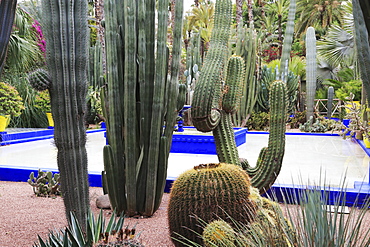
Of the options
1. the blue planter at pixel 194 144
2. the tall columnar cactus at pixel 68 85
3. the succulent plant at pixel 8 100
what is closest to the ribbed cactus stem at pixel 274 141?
the tall columnar cactus at pixel 68 85

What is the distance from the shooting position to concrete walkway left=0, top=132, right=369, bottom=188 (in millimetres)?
5852

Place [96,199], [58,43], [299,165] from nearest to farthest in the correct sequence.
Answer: [58,43]
[96,199]
[299,165]

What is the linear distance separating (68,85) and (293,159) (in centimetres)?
579

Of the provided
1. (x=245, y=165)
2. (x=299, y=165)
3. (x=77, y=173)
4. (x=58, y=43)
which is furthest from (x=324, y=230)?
(x=299, y=165)

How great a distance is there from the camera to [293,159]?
24.6 feet

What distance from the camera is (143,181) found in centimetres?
392

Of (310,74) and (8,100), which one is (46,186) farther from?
(310,74)

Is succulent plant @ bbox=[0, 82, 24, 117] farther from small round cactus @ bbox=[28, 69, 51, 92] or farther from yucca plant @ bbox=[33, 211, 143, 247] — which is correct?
yucca plant @ bbox=[33, 211, 143, 247]

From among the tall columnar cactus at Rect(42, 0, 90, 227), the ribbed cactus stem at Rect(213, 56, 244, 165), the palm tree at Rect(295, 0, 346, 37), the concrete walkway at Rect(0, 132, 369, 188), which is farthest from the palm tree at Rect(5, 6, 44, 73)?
the palm tree at Rect(295, 0, 346, 37)

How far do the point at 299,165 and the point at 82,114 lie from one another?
499cm

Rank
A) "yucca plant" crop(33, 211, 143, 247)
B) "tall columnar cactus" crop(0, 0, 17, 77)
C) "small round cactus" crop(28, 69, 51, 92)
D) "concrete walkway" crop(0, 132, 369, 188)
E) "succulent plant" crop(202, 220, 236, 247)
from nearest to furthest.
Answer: "yucca plant" crop(33, 211, 143, 247) < "succulent plant" crop(202, 220, 236, 247) < "tall columnar cactus" crop(0, 0, 17, 77) < "small round cactus" crop(28, 69, 51, 92) < "concrete walkway" crop(0, 132, 369, 188)

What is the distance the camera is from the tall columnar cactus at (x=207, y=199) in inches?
109

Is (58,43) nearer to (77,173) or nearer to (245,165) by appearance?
(77,173)

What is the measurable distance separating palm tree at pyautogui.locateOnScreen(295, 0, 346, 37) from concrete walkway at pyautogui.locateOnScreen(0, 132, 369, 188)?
2006cm
